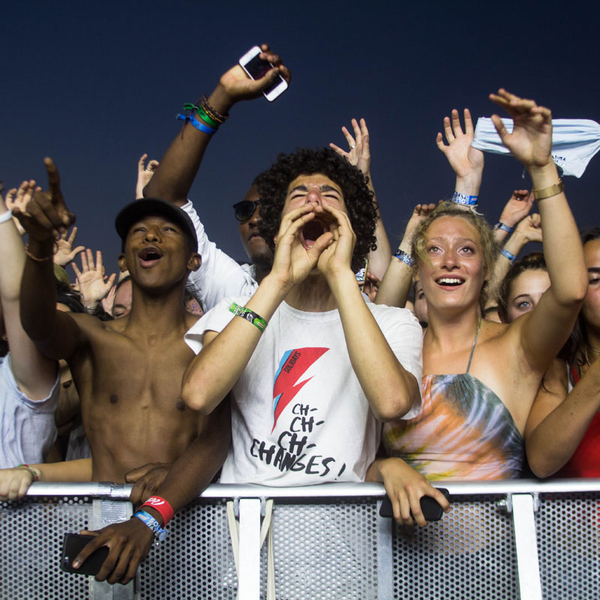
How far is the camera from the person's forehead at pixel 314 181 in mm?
2533

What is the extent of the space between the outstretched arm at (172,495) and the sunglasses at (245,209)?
5.83 ft

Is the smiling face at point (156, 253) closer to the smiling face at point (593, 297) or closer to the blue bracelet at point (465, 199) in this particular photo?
the blue bracelet at point (465, 199)

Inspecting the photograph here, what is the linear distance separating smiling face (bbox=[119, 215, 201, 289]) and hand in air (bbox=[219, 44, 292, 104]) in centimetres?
65

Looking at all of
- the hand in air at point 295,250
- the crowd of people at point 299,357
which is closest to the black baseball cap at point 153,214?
the crowd of people at point 299,357

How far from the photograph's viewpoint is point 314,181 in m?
2.54

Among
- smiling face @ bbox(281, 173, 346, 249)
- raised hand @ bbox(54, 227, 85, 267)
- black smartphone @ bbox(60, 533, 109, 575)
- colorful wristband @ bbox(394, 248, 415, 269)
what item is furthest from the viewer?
raised hand @ bbox(54, 227, 85, 267)

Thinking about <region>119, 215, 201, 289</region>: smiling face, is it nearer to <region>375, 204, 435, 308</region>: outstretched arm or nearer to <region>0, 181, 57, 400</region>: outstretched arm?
<region>0, 181, 57, 400</region>: outstretched arm

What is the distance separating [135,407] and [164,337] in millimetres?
342

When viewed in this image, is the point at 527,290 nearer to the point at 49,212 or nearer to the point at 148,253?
the point at 148,253

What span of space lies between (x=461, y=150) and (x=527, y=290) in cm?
→ 95

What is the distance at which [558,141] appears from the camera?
9.96 ft

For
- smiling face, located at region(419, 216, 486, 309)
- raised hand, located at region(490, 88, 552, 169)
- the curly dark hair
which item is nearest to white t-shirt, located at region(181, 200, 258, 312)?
the curly dark hair

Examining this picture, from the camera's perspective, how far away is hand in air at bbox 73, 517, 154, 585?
1.51 metres

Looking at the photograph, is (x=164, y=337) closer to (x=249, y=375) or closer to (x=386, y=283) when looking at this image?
(x=249, y=375)
